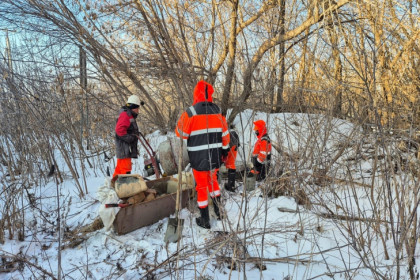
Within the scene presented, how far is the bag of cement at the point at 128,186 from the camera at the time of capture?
10.6ft

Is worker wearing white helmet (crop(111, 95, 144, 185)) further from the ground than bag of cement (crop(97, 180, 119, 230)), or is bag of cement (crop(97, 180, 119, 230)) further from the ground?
worker wearing white helmet (crop(111, 95, 144, 185))

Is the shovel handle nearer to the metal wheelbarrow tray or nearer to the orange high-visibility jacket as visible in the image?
the metal wheelbarrow tray

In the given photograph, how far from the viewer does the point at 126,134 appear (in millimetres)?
4484

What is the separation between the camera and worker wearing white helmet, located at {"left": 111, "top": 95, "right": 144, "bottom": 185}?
14.6 feet

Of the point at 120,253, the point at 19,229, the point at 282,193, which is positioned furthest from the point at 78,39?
the point at 282,193

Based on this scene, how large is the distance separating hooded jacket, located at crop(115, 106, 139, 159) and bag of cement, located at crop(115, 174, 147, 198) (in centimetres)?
124

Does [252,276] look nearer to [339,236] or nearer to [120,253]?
[339,236]

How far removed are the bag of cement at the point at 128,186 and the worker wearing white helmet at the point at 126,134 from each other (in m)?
1.24

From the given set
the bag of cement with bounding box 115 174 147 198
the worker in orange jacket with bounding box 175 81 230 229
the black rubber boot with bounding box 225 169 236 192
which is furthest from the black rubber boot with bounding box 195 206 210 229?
the black rubber boot with bounding box 225 169 236 192

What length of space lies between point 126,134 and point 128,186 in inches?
58.6

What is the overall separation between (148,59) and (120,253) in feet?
15.5

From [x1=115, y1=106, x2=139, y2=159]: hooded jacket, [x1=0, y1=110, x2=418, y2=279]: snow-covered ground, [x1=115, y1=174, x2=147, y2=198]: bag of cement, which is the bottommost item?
[x1=0, y1=110, x2=418, y2=279]: snow-covered ground

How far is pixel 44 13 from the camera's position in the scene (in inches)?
208

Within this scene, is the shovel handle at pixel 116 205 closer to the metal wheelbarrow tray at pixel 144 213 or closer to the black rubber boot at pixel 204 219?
the metal wheelbarrow tray at pixel 144 213
